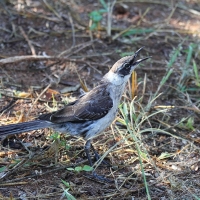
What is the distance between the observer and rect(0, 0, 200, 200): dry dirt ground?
4.89 meters

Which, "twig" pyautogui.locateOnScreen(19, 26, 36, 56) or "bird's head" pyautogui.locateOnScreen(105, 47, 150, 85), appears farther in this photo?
"twig" pyautogui.locateOnScreen(19, 26, 36, 56)

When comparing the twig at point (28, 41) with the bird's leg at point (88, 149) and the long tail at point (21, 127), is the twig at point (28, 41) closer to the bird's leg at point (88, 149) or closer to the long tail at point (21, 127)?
the long tail at point (21, 127)

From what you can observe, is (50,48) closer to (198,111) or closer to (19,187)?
(198,111)

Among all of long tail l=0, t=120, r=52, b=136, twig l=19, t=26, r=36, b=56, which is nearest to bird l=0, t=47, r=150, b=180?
long tail l=0, t=120, r=52, b=136

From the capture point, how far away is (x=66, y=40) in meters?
7.70

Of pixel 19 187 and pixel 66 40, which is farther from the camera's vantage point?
pixel 66 40

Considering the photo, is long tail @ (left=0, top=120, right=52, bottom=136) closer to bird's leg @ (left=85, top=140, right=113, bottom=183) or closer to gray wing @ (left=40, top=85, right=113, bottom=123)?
gray wing @ (left=40, top=85, right=113, bottom=123)

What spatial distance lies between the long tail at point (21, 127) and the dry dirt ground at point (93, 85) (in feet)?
0.78

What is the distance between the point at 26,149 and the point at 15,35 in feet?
9.35

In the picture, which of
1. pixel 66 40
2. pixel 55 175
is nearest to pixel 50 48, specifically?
pixel 66 40

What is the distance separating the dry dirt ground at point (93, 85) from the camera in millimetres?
4895

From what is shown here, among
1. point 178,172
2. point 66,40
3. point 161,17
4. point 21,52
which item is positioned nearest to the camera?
point 178,172

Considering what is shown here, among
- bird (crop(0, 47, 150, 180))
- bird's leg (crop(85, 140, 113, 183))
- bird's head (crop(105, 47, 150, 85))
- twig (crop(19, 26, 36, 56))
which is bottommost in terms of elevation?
twig (crop(19, 26, 36, 56))

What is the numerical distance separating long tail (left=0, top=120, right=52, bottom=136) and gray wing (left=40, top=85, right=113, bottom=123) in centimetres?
7
